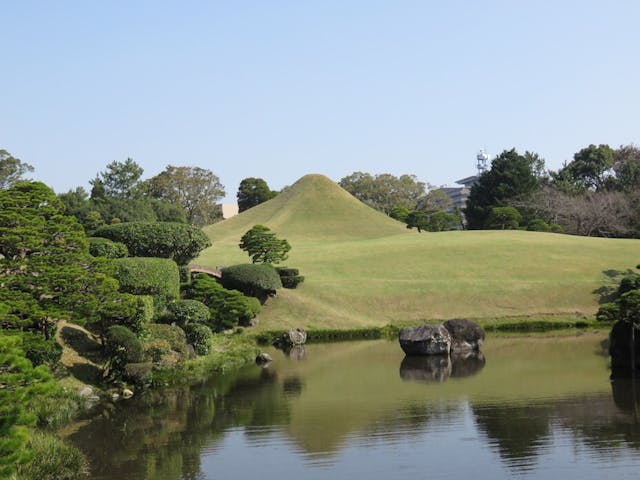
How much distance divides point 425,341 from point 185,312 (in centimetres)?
1195

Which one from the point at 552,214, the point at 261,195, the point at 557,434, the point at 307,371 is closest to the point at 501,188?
the point at 552,214

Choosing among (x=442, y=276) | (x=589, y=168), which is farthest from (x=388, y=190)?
(x=442, y=276)

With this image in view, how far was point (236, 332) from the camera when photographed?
157 feet

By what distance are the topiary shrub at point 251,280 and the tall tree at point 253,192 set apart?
8546cm

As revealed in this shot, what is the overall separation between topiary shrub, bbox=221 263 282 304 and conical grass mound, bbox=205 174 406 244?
41355 millimetres

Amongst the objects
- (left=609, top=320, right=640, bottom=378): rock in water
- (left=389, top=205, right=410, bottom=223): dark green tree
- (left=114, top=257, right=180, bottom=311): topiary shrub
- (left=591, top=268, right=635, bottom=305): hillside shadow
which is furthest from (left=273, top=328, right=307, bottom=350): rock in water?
(left=389, top=205, right=410, bottom=223): dark green tree

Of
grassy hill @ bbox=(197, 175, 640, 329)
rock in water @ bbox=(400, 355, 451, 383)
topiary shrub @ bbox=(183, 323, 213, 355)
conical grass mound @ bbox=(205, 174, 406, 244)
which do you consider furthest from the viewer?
conical grass mound @ bbox=(205, 174, 406, 244)

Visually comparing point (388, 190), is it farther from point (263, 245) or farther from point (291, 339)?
point (291, 339)

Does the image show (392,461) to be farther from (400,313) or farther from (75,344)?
(400,313)

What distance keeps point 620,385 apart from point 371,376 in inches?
380

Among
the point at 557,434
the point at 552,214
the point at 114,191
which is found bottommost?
the point at 557,434

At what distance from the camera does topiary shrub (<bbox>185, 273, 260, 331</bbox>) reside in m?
46.8

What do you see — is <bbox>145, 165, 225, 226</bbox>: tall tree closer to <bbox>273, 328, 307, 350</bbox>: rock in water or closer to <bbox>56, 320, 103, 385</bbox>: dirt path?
<bbox>273, 328, 307, 350</bbox>: rock in water

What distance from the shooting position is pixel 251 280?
53.0 meters
